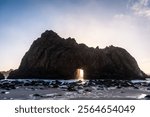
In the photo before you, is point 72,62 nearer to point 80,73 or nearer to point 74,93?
point 80,73

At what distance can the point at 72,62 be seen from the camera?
10944 cm

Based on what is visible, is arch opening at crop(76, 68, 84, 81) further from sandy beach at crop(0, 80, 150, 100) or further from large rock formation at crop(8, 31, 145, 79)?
sandy beach at crop(0, 80, 150, 100)

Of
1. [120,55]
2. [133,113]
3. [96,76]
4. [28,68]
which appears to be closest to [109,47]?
[120,55]

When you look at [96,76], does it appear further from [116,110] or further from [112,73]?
A: [116,110]

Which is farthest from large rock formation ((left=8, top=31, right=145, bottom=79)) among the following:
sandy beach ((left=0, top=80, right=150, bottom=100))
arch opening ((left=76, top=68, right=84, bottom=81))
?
sandy beach ((left=0, top=80, right=150, bottom=100))

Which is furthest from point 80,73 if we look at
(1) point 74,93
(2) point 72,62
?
(1) point 74,93

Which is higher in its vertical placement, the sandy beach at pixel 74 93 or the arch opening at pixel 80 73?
the arch opening at pixel 80 73

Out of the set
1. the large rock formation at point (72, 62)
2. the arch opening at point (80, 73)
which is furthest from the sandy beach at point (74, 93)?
the arch opening at point (80, 73)

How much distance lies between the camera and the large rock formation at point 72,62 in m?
106

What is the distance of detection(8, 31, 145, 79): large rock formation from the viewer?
106m

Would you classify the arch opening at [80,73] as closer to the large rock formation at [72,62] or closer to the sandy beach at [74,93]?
the large rock formation at [72,62]

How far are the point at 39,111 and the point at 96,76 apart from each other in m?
90.4

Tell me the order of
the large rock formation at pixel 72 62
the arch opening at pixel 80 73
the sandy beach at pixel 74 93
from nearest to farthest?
the sandy beach at pixel 74 93 → the large rock formation at pixel 72 62 → the arch opening at pixel 80 73

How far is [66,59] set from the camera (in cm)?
10812
